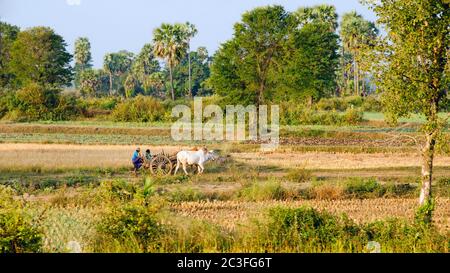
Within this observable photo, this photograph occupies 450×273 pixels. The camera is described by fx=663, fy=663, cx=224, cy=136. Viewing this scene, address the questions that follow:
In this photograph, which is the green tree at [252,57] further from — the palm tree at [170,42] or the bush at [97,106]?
the palm tree at [170,42]

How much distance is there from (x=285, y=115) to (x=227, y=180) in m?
25.8

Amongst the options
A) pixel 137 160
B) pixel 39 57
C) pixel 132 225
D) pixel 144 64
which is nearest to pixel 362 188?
pixel 137 160

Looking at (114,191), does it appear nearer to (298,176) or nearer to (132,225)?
(132,225)

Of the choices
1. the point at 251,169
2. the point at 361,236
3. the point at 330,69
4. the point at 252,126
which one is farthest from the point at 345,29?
the point at 361,236

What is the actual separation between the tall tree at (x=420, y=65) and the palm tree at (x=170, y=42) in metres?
49.9

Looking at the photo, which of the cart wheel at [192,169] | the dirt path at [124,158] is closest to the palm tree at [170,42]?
the dirt path at [124,158]

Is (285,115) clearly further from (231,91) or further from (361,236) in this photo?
(361,236)

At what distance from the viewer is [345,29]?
72812 millimetres

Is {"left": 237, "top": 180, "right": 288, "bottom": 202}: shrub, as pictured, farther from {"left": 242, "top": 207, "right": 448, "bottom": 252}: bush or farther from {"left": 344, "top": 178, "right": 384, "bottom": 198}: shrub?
{"left": 242, "top": 207, "right": 448, "bottom": 252}: bush

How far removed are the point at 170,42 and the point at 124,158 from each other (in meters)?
37.0

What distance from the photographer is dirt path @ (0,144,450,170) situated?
25.1 m

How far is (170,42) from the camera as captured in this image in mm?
62625

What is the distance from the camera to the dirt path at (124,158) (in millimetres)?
25062

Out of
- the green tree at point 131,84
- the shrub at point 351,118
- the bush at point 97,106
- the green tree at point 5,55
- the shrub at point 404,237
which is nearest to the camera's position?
the shrub at point 404,237
